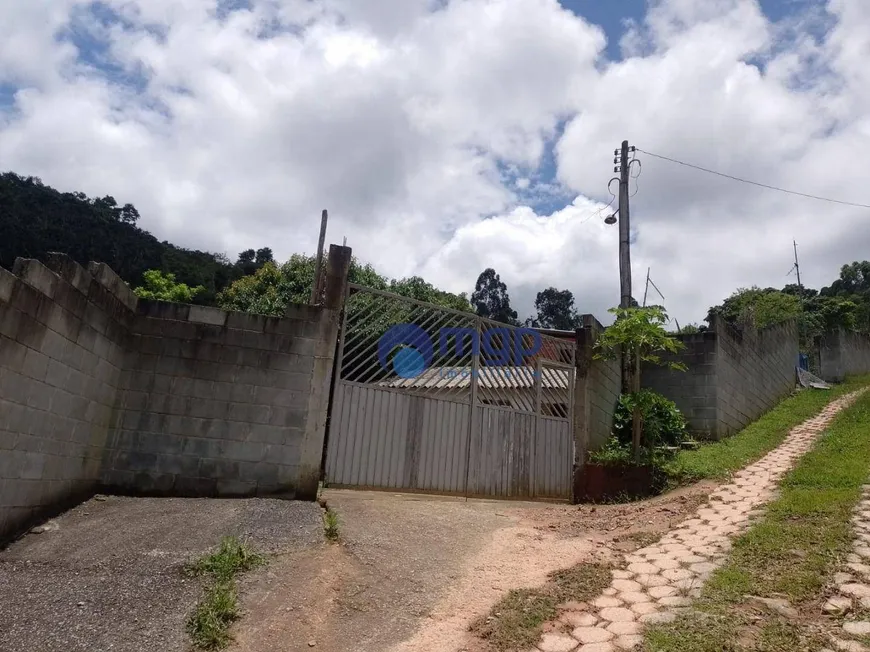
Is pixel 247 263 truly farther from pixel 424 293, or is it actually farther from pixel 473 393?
pixel 473 393

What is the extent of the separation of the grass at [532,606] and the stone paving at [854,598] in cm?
136

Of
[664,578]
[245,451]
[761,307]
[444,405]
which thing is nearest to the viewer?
[664,578]

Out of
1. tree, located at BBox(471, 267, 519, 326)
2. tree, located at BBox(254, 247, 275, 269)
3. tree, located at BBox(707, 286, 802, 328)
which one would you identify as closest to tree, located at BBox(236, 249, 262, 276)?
tree, located at BBox(254, 247, 275, 269)

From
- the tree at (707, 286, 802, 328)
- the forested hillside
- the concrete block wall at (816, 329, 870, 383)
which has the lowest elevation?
the concrete block wall at (816, 329, 870, 383)

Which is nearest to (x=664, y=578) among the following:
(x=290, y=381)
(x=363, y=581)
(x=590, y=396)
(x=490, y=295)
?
(x=363, y=581)

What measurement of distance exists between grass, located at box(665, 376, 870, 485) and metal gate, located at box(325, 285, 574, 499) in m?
1.46

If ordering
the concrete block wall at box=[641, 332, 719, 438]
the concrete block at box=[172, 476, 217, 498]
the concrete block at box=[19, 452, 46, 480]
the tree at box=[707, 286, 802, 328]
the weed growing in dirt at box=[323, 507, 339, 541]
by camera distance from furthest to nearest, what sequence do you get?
the tree at box=[707, 286, 802, 328], the concrete block wall at box=[641, 332, 719, 438], the concrete block at box=[172, 476, 217, 498], the weed growing in dirt at box=[323, 507, 339, 541], the concrete block at box=[19, 452, 46, 480]

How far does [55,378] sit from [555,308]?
33.0 metres

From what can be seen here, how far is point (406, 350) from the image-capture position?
6.52 m

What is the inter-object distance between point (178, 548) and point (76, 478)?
1.42 m

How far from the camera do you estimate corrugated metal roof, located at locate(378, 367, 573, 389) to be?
6.57 meters

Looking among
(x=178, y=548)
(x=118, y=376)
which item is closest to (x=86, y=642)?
(x=178, y=548)

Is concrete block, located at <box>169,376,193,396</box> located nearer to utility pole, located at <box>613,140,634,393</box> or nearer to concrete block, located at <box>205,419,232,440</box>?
concrete block, located at <box>205,419,232,440</box>

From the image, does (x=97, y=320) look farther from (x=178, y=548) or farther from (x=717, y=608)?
(x=717, y=608)
